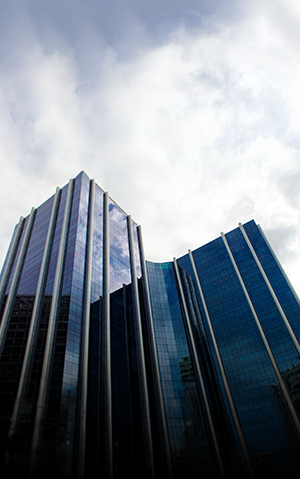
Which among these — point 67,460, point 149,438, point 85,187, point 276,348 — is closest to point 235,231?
point 276,348

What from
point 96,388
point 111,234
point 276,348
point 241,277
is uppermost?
point 111,234

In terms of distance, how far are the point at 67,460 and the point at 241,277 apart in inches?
2691

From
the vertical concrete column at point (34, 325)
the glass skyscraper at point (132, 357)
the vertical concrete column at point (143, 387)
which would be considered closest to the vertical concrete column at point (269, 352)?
the glass skyscraper at point (132, 357)

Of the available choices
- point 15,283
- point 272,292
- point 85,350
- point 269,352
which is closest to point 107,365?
point 85,350

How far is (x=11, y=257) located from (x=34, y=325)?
129 feet

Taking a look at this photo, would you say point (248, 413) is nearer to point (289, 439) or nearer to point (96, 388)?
point (289, 439)

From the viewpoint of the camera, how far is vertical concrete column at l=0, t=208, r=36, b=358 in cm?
6276

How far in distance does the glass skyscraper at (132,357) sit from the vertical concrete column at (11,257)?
1.48 feet

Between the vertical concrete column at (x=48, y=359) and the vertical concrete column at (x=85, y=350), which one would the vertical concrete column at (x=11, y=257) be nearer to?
the vertical concrete column at (x=48, y=359)

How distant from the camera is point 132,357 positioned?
68.4m

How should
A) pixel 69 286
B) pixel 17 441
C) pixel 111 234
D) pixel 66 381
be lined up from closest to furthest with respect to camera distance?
1. pixel 17 441
2. pixel 66 381
3. pixel 69 286
4. pixel 111 234

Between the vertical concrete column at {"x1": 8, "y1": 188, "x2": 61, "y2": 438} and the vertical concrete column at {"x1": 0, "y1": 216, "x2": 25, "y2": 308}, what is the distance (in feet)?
50.7

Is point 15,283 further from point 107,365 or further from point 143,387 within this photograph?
point 143,387

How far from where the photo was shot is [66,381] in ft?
170
